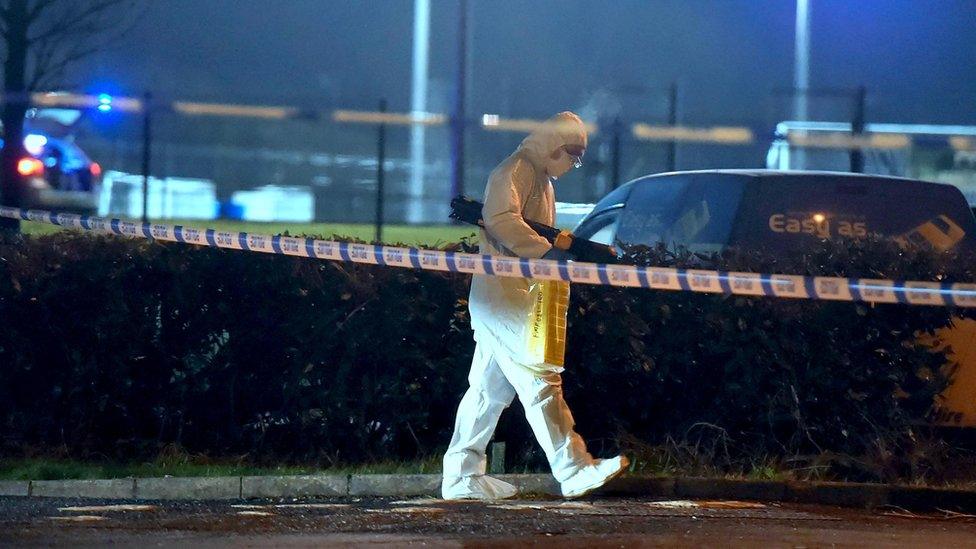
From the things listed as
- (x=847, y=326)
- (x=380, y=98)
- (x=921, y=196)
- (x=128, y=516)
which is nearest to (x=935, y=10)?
(x=380, y=98)

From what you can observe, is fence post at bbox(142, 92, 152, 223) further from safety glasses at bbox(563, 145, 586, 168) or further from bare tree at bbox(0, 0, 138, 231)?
safety glasses at bbox(563, 145, 586, 168)

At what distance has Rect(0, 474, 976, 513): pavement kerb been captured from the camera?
20.4 feet

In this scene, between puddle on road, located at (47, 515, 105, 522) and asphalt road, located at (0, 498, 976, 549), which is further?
puddle on road, located at (47, 515, 105, 522)

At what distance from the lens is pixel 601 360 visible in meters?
6.79

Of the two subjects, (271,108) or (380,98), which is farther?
(271,108)

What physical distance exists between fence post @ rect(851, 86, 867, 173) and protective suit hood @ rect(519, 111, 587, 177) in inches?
340

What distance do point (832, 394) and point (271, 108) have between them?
987 cm

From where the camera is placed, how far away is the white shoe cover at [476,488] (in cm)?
605

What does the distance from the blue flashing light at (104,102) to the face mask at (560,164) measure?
6724 millimetres

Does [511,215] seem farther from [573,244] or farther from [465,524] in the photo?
[465,524]

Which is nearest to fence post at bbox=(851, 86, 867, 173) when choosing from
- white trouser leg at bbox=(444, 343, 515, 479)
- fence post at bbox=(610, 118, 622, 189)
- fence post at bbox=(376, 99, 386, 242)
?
fence post at bbox=(610, 118, 622, 189)

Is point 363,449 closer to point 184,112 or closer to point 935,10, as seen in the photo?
point 184,112

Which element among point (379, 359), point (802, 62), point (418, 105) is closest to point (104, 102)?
point (379, 359)

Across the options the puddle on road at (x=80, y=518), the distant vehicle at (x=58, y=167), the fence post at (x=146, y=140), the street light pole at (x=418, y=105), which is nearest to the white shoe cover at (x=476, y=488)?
the puddle on road at (x=80, y=518)
